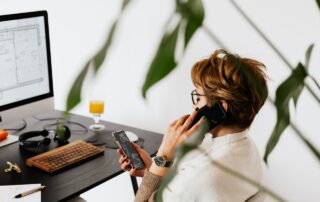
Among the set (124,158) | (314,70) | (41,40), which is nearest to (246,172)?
(124,158)

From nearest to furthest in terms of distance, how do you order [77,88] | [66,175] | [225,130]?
[77,88]
[225,130]
[66,175]

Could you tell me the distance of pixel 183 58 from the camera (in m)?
1.93

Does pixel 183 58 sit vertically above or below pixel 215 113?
above

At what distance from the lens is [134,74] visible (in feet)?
8.55

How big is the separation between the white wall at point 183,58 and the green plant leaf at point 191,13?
57.0 inches

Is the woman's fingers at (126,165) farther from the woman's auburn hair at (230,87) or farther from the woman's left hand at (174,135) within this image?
the woman's auburn hair at (230,87)

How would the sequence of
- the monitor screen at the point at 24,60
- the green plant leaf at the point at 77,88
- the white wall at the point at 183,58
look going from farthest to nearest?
the white wall at the point at 183,58
the monitor screen at the point at 24,60
the green plant leaf at the point at 77,88

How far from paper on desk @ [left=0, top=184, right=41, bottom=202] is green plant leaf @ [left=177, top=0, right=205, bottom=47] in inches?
47.5

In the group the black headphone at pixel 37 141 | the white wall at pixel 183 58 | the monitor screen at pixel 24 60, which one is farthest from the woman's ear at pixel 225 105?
the monitor screen at pixel 24 60

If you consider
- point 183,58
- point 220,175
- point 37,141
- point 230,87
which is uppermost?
point 183,58

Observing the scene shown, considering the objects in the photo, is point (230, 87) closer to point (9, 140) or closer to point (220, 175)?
point (220, 175)

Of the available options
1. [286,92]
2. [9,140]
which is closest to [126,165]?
[9,140]

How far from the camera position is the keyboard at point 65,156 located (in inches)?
66.9

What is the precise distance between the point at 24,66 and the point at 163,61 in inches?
64.7
